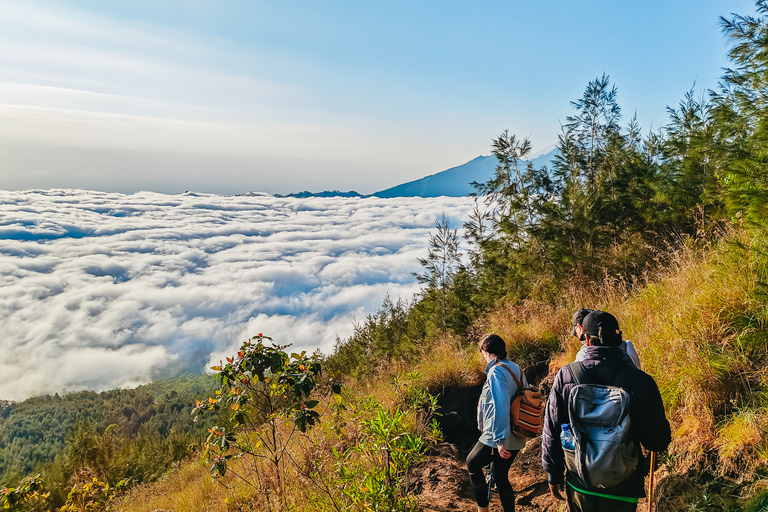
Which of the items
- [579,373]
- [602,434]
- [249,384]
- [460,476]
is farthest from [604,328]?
[460,476]

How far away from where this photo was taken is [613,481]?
7.91 feet

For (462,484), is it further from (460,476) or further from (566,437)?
(566,437)

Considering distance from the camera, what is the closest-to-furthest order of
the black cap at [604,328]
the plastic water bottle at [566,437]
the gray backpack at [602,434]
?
the gray backpack at [602,434], the black cap at [604,328], the plastic water bottle at [566,437]

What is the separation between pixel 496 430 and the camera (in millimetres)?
3439

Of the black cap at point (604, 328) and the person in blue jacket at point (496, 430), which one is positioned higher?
the black cap at point (604, 328)

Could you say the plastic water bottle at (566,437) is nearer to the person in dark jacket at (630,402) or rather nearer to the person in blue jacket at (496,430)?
the person in dark jacket at (630,402)

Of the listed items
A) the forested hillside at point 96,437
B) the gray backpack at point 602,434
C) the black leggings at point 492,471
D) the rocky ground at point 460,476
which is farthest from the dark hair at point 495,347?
the forested hillside at point 96,437

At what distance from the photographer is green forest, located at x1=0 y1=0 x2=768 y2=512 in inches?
132

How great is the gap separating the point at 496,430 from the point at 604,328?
141 centimetres

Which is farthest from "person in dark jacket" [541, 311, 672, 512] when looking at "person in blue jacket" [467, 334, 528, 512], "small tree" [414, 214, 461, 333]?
"small tree" [414, 214, 461, 333]

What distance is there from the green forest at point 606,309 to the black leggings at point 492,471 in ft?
1.64

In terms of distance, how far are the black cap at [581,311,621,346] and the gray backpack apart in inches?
11.2

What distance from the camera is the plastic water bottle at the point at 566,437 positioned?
2.65 meters

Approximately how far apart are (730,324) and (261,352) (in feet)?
14.3
